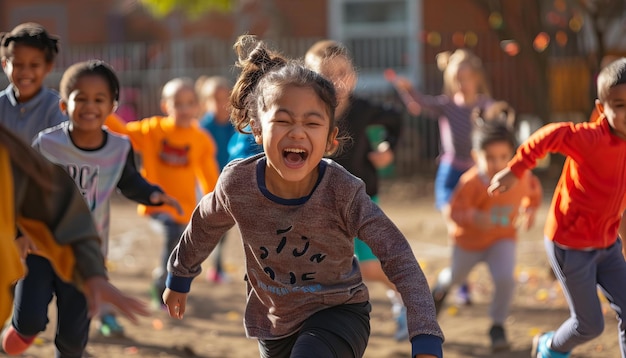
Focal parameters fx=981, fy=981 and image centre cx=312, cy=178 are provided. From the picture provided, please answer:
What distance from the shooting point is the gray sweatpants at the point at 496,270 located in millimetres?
6207

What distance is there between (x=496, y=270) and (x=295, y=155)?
321 centimetres

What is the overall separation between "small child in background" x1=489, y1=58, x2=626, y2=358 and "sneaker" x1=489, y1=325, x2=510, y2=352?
1.25m

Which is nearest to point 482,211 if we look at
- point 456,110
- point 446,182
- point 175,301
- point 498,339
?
point 498,339

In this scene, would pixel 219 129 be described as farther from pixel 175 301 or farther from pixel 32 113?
pixel 175 301

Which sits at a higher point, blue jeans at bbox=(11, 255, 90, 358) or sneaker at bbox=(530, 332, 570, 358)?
blue jeans at bbox=(11, 255, 90, 358)

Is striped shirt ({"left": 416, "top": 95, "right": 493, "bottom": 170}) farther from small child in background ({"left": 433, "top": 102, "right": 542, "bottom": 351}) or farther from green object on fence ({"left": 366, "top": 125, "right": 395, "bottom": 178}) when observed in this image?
green object on fence ({"left": 366, "top": 125, "right": 395, "bottom": 178})

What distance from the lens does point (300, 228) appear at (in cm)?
356

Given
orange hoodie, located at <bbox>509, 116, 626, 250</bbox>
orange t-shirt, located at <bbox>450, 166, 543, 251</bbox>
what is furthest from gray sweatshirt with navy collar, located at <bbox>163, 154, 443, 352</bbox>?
orange t-shirt, located at <bbox>450, 166, 543, 251</bbox>

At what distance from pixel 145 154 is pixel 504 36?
3.65 m

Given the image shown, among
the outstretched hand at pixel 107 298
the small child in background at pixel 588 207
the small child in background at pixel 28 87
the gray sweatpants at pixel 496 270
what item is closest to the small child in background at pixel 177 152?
the gray sweatpants at pixel 496 270

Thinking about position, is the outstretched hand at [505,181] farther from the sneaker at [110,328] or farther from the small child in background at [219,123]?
the small child in background at [219,123]

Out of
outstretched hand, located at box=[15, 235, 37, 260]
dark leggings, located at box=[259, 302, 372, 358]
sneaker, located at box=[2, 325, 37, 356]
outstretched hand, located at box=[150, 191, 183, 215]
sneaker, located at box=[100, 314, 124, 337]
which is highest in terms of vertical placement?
outstretched hand, located at box=[150, 191, 183, 215]

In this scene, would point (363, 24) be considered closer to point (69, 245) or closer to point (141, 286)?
point (141, 286)

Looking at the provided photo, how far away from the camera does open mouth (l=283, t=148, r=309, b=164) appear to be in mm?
3488
